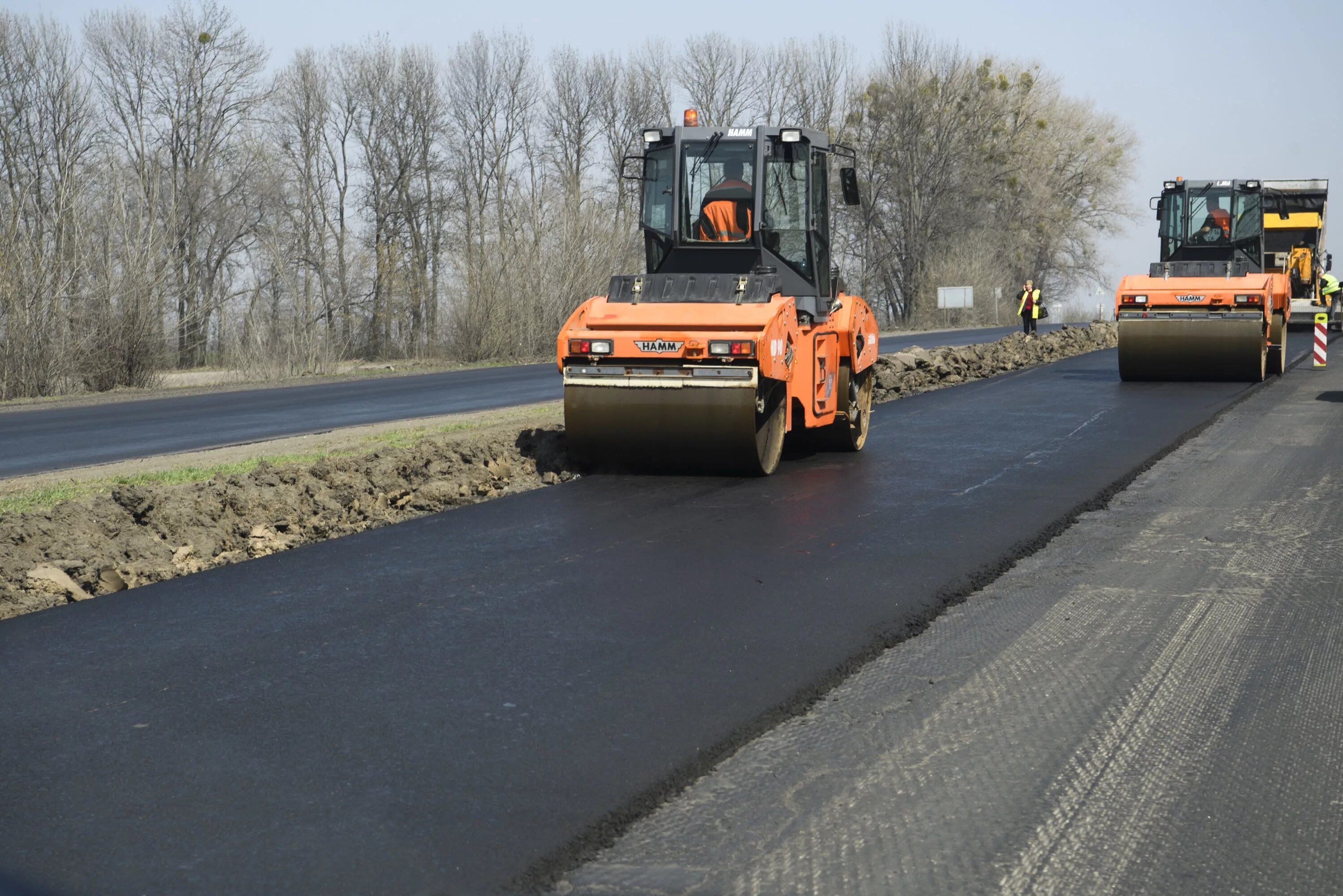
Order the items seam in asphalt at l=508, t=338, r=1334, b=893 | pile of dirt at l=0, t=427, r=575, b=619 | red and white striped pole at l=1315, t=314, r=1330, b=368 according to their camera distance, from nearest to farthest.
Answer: seam in asphalt at l=508, t=338, r=1334, b=893, pile of dirt at l=0, t=427, r=575, b=619, red and white striped pole at l=1315, t=314, r=1330, b=368

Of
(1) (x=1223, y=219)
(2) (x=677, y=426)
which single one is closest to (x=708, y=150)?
(2) (x=677, y=426)

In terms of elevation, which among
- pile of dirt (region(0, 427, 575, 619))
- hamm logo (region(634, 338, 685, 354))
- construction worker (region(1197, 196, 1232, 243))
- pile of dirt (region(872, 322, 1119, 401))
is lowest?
pile of dirt (region(0, 427, 575, 619))

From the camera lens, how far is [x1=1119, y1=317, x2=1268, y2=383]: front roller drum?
18.5 m

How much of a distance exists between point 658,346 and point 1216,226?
13.4 metres

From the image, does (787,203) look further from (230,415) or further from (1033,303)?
(1033,303)

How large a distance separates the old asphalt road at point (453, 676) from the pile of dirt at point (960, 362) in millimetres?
8743

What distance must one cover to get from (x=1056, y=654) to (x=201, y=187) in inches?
1850

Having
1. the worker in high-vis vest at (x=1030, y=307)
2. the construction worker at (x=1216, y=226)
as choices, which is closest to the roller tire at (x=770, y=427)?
the construction worker at (x=1216, y=226)

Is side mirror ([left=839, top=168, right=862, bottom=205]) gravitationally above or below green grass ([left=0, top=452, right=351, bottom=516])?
above

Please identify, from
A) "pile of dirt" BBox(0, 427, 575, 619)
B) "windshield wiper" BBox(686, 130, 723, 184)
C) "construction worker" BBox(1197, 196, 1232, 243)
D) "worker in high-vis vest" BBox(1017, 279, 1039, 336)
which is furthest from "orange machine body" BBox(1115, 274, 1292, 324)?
"worker in high-vis vest" BBox(1017, 279, 1039, 336)

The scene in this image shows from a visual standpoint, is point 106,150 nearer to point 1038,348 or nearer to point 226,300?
point 226,300

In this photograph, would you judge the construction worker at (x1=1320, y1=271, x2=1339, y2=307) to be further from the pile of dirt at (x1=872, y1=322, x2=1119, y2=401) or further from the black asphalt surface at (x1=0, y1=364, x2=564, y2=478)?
the black asphalt surface at (x1=0, y1=364, x2=564, y2=478)

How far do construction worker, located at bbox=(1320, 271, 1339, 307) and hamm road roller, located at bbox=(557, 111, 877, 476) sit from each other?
1086 inches

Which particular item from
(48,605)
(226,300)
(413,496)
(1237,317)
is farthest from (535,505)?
(226,300)
